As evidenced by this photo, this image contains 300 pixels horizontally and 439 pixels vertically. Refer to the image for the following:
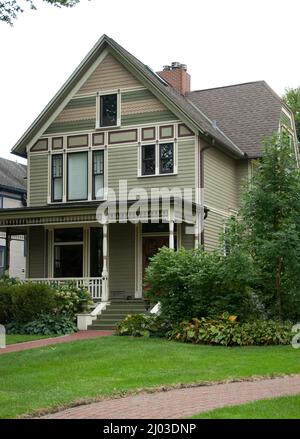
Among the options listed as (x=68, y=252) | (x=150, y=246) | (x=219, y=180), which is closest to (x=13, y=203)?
(x=68, y=252)

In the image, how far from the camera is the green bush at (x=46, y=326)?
19.1m

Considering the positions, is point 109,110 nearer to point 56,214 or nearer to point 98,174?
point 98,174

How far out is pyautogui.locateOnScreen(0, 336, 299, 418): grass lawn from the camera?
9.18 metres

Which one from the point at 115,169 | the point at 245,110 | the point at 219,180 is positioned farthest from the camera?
the point at 245,110

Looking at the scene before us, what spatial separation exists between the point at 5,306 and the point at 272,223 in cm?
883

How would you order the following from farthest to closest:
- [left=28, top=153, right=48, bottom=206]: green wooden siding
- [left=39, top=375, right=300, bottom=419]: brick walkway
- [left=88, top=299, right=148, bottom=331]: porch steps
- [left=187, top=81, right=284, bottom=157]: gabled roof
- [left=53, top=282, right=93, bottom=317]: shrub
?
[left=187, top=81, right=284, bottom=157]: gabled roof, [left=28, top=153, right=48, bottom=206]: green wooden siding, [left=53, top=282, right=93, bottom=317]: shrub, [left=88, top=299, right=148, bottom=331]: porch steps, [left=39, top=375, right=300, bottom=419]: brick walkway

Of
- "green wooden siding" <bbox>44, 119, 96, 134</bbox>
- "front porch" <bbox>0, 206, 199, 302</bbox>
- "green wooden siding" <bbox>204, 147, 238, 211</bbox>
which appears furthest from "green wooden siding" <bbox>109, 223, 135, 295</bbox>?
"green wooden siding" <bbox>44, 119, 96, 134</bbox>

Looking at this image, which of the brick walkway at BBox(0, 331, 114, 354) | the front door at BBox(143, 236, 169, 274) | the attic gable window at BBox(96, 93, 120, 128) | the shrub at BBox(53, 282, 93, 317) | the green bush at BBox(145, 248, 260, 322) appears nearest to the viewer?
the brick walkway at BBox(0, 331, 114, 354)

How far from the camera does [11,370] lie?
39.6ft

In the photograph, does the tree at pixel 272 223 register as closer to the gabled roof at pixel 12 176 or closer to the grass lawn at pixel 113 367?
the grass lawn at pixel 113 367

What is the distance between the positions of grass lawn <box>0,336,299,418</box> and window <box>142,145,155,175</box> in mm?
9185

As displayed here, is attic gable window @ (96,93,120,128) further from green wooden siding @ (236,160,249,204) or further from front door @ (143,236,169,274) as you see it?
green wooden siding @ (236,160,249,204)

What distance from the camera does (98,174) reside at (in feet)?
81.2
